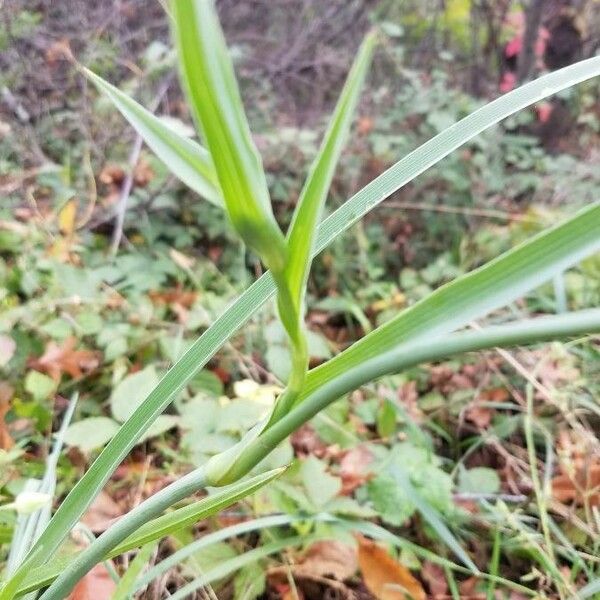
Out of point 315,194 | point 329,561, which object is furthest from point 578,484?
point 315,194

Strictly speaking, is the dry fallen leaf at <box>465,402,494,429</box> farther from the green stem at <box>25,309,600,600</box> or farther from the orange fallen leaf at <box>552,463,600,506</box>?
the green stem at <box>25,309,600,600</box>

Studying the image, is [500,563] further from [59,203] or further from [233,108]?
[59,203]

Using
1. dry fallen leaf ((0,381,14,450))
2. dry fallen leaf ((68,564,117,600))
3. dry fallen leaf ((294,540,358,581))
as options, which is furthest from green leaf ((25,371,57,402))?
dry fallen leaf ((294,540,358,581))

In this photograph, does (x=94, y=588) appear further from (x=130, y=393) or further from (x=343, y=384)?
(x=343, y=384)

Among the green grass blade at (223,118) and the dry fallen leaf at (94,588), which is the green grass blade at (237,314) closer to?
the green grass blade at (223,118)

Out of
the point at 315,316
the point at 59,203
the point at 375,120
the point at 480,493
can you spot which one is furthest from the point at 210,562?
the point at 375,120

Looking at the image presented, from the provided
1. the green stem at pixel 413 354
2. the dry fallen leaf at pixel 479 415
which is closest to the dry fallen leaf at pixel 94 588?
the green stem at pixel 413 354
